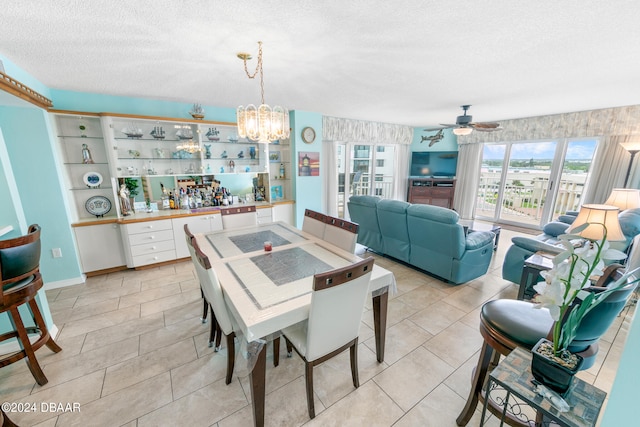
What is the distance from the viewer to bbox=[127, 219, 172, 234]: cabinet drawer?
11.1 feet

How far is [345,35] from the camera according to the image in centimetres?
178

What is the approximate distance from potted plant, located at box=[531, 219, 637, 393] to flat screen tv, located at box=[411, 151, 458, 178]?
626cm

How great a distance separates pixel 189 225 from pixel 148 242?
1.84 ft

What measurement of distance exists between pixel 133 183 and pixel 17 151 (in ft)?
3.83

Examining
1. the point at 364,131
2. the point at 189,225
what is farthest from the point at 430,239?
the point at 364,131

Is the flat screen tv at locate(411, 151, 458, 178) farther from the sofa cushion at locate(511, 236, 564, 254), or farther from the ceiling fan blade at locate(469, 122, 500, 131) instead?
the sofa cushion at locate(511, 236, 564, 254)

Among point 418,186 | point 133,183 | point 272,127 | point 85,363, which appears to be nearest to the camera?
point 85,363

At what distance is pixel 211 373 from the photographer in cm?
189

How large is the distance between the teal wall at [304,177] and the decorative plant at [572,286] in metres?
4.07

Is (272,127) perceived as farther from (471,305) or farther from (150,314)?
(471,305)

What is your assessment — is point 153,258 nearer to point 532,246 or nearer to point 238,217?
point 238,217

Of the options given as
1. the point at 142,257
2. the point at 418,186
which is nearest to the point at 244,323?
the point at 142,257

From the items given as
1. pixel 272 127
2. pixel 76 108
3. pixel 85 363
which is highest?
pixel 76 108

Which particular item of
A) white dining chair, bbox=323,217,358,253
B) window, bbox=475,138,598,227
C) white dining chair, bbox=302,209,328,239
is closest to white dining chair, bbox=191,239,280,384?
white dining chair, bbox=323,217,358,253
